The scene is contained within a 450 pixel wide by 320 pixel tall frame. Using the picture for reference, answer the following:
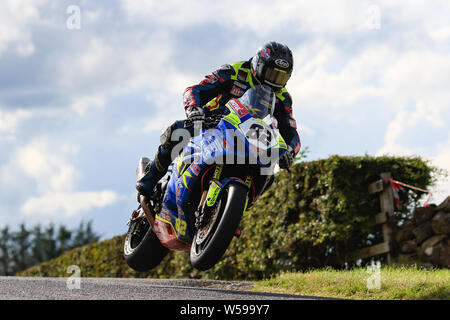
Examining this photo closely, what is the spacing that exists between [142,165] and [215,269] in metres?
5.18

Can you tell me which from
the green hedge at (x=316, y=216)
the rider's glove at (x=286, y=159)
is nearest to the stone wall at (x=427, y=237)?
the green hedge at (x=316, y=216)

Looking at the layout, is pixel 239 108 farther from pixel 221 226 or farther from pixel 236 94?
pixel 221 226

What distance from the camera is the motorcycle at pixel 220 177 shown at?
5.34 metres

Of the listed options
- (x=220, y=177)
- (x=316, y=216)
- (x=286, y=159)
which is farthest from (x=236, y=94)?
(x=316, y=216)

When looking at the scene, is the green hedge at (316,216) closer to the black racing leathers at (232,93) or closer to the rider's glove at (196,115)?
the black racing leathers at (232,93)

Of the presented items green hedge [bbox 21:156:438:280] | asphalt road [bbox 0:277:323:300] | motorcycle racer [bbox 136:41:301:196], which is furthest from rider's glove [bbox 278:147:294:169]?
green hedge [bbox 21:156:438:280]

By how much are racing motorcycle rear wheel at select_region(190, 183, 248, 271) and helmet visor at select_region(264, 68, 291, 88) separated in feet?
4.10

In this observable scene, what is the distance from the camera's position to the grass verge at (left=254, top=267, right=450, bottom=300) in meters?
6.21

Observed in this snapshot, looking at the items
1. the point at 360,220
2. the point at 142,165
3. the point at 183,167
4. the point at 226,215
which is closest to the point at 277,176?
the point at 360,220

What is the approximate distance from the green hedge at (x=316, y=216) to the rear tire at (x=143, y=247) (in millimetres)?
3790

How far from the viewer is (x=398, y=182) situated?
1068cm

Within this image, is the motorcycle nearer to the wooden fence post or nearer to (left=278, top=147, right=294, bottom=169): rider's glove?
(left=278, top=147, right=294, bottom=169): rider's glove

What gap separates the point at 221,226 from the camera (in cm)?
520

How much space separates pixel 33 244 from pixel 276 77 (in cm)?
3413
